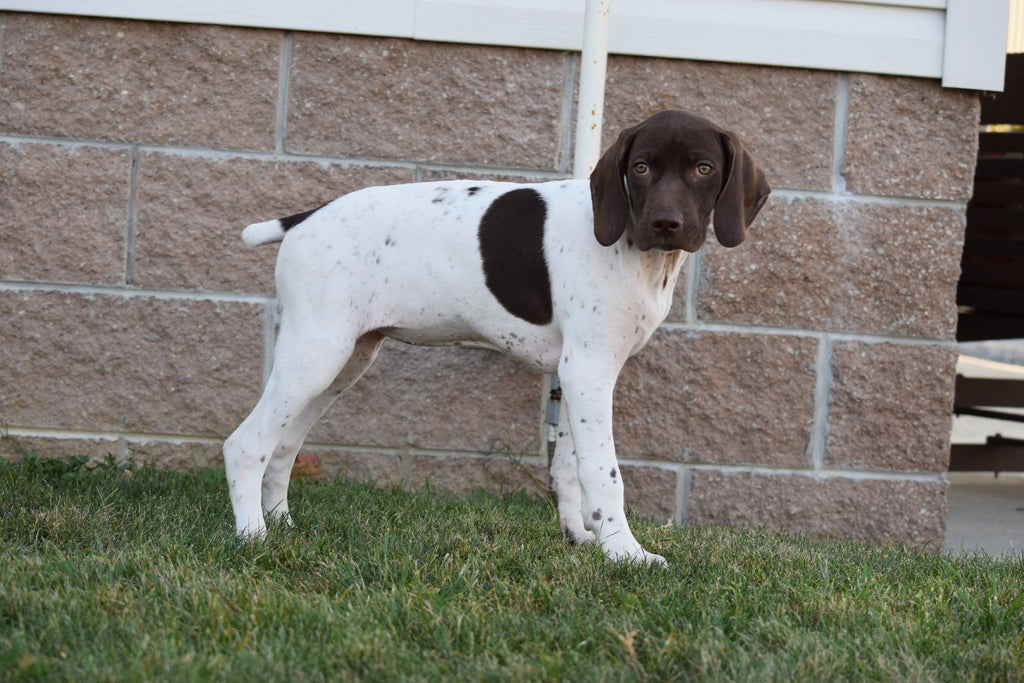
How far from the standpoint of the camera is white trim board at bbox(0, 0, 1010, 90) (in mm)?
4266

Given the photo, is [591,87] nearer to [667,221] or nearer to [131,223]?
[667,221]

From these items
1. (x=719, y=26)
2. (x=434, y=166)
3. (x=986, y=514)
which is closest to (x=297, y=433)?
(x=434, y=166)

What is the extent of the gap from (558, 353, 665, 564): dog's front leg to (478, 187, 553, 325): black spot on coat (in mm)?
260

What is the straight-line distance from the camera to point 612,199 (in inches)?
120

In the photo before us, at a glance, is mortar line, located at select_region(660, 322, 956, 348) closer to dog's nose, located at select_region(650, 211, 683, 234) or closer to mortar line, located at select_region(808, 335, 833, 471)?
mortar line, located at select_region(808, 335, 833, 471)

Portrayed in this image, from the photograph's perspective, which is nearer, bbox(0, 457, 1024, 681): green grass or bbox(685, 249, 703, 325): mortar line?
bbox(0, 457, 1024, 681): green grass

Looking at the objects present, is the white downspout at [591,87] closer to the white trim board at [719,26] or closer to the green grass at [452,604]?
the white trim board at [719,26]

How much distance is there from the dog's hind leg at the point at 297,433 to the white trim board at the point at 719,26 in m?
1.56

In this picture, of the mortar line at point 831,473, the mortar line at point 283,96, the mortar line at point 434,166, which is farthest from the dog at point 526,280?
the mortar line at point 831,473

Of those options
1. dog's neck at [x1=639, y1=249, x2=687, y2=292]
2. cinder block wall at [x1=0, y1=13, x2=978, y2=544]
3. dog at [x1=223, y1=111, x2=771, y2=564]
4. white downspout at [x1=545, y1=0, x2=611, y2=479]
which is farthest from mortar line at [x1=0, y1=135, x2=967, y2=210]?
dog's neck at [x1=639, y1=249, x2=687, y2=292]

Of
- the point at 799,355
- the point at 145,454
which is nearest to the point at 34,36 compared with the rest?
the point at 145,454

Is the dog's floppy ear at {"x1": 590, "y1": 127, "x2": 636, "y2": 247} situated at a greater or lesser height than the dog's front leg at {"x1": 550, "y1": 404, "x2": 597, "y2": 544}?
greater

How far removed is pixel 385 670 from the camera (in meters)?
2.07

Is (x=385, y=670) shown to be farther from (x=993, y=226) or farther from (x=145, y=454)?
(x=993, y=226)
